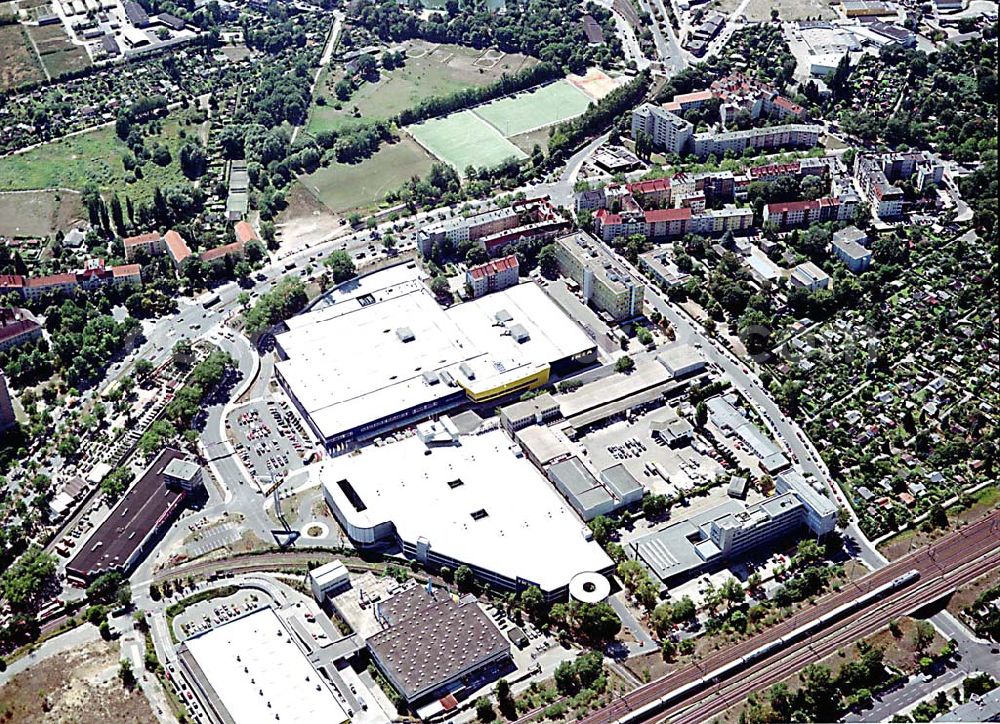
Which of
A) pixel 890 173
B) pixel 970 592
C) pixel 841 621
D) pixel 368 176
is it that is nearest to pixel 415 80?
pixel 368 176

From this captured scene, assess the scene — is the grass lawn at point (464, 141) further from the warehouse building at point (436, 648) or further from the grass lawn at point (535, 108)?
the warehouse building at point (436, 648)

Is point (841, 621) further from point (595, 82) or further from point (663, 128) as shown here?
point (595, 82)

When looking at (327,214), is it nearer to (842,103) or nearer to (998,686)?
(842,103)

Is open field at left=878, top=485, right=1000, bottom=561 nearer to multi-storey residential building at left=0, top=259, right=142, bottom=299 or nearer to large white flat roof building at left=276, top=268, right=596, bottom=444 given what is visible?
large white flat roof building at left=276, top=268, right=596, bottom=444

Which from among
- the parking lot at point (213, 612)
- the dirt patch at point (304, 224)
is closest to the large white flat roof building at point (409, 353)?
the dirt patch at point (304, 224)

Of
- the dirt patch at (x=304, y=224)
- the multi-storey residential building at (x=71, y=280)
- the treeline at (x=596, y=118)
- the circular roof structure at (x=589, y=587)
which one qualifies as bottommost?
the circular roof structure at (x=589, y=587)

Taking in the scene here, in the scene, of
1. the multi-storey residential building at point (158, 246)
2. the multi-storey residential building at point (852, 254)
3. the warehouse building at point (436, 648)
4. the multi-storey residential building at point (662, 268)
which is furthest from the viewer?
the multi-storey residential building at point (158, 246)

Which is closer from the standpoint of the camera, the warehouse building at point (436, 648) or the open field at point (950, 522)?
the warehouse building at point (436, 648)

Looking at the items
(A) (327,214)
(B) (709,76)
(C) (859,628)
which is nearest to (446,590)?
(C) (859,628)
